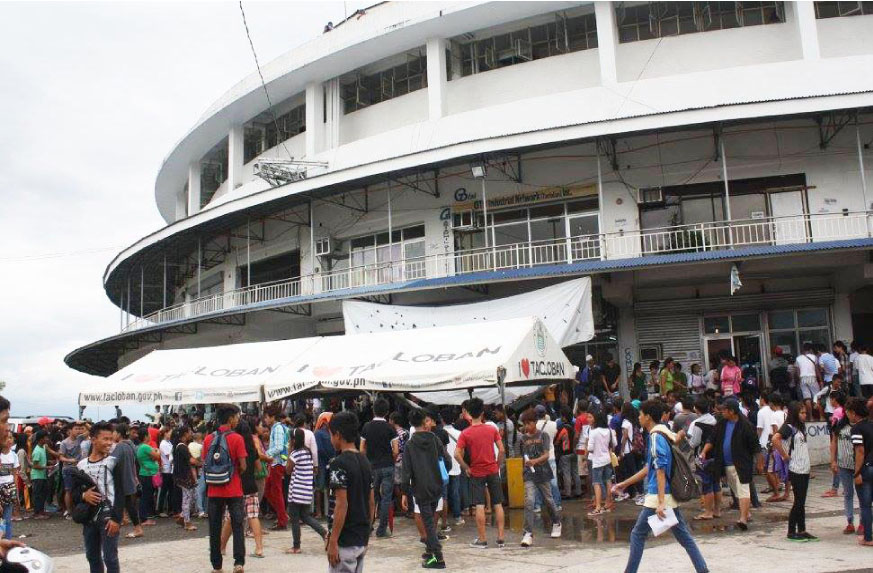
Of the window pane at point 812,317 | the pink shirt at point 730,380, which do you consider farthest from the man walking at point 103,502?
the window pane at point 812,317

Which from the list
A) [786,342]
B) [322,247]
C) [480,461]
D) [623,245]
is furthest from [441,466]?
[322,247]

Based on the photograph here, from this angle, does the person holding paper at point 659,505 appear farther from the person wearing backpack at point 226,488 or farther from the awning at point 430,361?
the awning at point 430,361

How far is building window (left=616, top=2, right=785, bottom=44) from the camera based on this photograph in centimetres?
2264

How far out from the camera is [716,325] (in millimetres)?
21406

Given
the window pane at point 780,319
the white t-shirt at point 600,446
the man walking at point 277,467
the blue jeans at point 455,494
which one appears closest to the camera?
the man walking at point 277,467

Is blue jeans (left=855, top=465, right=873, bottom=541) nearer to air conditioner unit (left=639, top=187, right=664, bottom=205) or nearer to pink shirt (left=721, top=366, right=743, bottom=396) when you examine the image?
pink shirt (left=721, top=366, right=743, bottom=396)

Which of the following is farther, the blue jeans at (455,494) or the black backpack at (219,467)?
the blue jeans at (455,494)

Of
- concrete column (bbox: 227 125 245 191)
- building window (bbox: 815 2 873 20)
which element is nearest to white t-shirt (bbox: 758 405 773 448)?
building window (bbox: 815 2 873 20)

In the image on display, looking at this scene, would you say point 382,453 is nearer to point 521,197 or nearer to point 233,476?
point 233,476

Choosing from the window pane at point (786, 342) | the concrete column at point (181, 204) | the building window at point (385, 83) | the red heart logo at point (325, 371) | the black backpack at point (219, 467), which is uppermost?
the building window at point (385, 83)

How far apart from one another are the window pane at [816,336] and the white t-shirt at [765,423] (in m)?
8.54

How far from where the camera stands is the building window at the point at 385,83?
2652 centimetres

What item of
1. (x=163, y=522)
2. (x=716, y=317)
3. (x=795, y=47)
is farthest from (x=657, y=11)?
(x=163, y=522)

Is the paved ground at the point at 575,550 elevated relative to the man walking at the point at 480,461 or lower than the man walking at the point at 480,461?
lower
